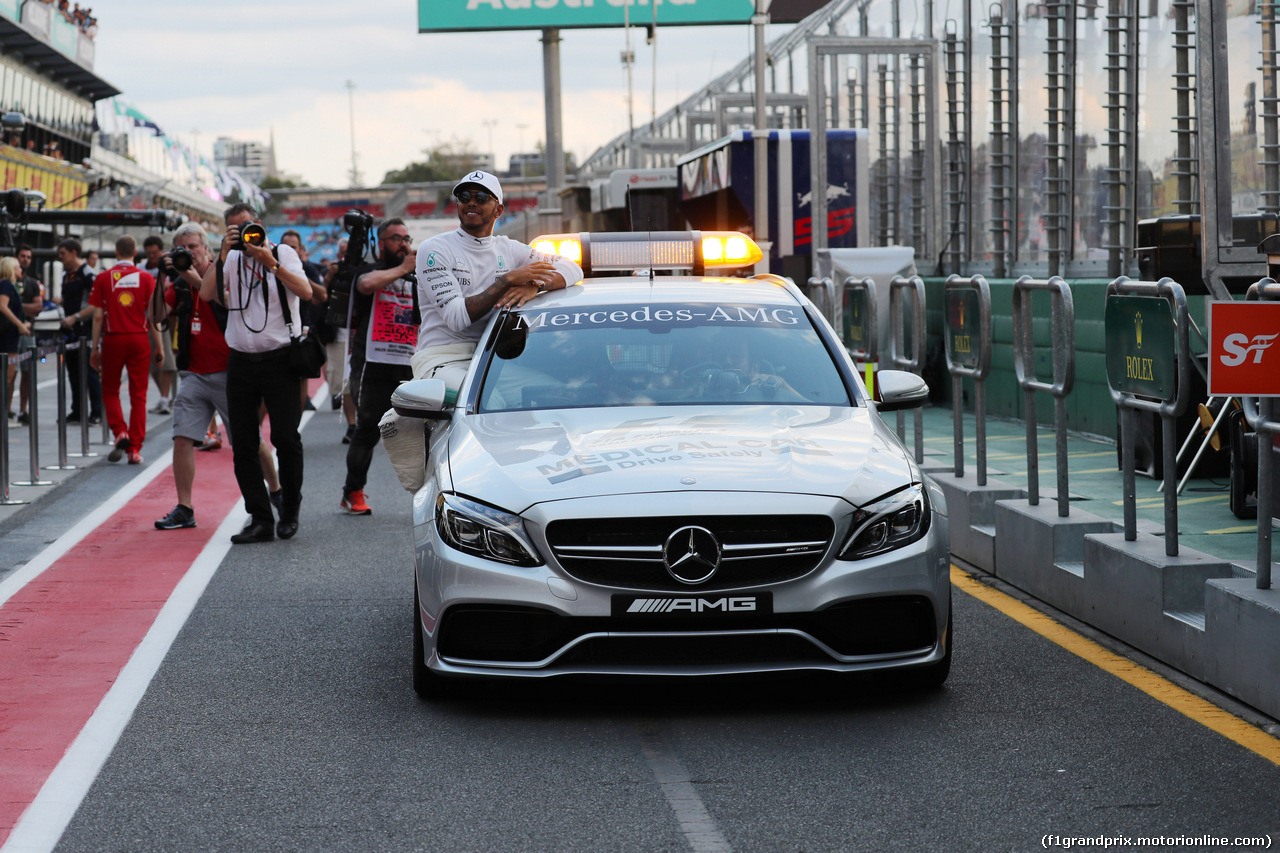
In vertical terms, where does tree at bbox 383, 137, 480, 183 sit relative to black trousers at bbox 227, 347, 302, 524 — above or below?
above

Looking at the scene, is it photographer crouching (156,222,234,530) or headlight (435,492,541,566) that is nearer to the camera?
headlight (435,492,541,566)

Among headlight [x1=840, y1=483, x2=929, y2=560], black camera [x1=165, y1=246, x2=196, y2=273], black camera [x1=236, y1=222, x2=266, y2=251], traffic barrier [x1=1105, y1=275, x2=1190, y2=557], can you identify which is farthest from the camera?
black camera [x1=165, y1=246, x2=196, y2=273]

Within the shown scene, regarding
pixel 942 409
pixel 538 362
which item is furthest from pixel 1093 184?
pixel 538 362

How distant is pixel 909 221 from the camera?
2136 centimetres

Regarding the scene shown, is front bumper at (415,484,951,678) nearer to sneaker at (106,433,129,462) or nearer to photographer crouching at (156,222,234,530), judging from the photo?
photographer crouching at (156,222,234,530)

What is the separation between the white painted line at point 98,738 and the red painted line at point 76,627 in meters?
0.04

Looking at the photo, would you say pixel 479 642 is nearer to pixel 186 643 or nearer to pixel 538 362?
pixel 538 362

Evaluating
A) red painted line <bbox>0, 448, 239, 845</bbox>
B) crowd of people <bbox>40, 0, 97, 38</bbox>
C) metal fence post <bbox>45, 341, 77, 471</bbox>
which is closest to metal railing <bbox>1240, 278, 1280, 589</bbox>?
red painted line <bbox>0, 448, 239, 845</bbox>

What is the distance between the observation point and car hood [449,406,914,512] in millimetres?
5445

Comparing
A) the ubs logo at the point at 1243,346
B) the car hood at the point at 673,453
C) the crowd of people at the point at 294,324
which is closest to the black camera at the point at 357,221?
the crowd of people at the point at 294,324

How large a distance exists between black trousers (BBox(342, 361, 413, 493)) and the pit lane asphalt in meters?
4.00

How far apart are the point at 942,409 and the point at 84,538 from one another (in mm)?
9785

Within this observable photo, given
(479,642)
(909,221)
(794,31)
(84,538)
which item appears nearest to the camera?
(479,642)

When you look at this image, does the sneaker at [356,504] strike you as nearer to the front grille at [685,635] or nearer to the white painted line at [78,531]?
the white painted line at [78,531]
